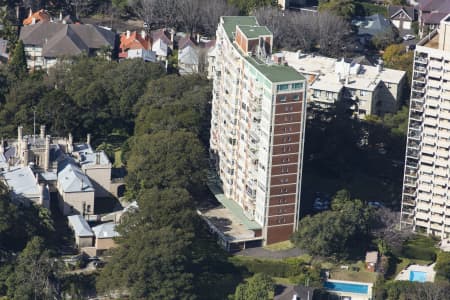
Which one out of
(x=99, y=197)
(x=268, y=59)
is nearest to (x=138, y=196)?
(x=99, y=197)

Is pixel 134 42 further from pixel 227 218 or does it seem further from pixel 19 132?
pixel 227 218

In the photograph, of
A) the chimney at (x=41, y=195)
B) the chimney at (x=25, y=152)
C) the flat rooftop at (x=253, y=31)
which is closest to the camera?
the chimney at (x=41, y=195)

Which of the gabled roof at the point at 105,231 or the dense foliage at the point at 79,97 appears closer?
the gabled roof at the point at 105,231

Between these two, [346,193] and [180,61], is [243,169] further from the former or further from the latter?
[180,61]

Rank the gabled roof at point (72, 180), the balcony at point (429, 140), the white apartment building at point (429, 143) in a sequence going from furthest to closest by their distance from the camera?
1. the gabled roof at point (72, 180)
2. the balcony at point (429, 140)
3. the white apartment building at point (429, 143)

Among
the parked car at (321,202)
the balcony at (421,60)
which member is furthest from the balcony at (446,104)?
the parked car at (321,202)

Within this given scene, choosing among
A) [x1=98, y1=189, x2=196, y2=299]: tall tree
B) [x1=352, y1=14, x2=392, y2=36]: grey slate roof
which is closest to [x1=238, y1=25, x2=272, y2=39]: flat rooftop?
[x1=98, y1=189, x2=196, y2=299]: tall tree

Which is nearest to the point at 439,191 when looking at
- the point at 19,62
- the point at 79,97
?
the point at 79,97

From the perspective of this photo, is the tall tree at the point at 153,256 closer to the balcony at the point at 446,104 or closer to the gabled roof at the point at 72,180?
the gabled roof at the point at 72,180
